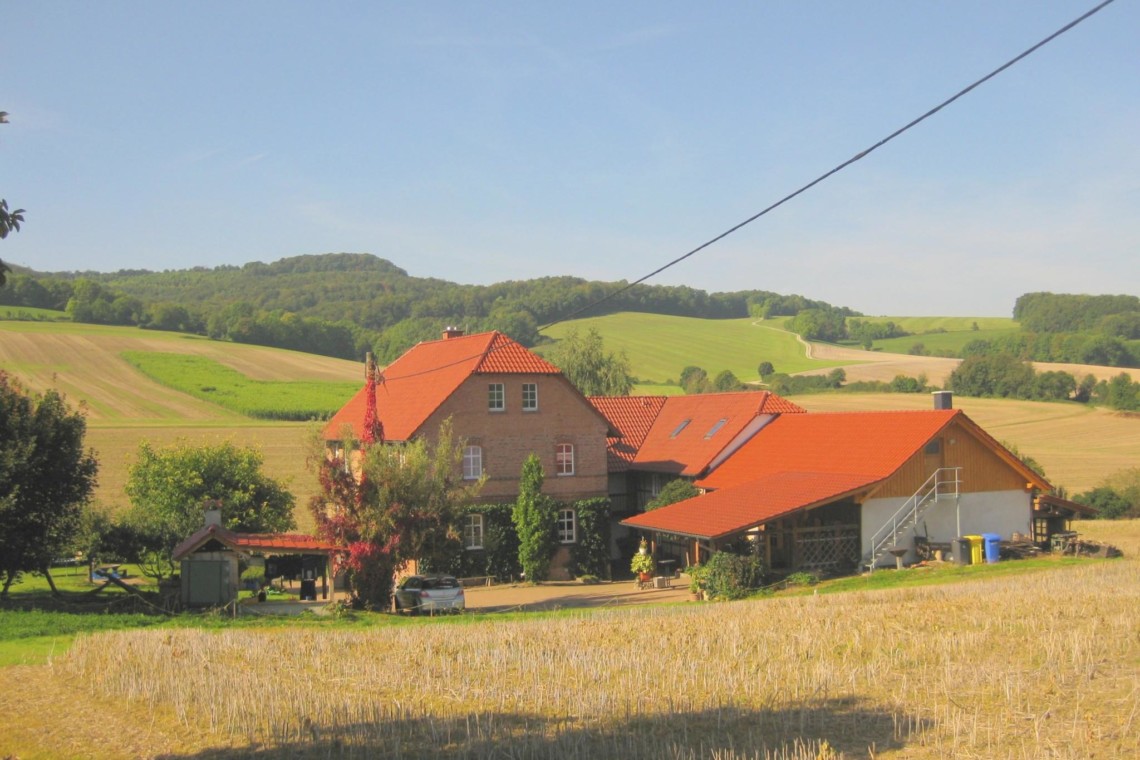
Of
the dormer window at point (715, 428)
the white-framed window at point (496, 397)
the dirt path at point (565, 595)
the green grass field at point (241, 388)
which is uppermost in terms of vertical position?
the green grass field at point (241, 388)

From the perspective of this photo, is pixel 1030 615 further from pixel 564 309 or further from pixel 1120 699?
pixel 564 309

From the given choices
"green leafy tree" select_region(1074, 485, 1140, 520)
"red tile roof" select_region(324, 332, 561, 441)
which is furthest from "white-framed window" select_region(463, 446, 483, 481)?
"green leafy tree" select_region(1074, 485, 1140, 520)

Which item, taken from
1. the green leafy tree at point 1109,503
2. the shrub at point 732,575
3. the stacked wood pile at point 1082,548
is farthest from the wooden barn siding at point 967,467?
the green leafy tree at point 1109,503

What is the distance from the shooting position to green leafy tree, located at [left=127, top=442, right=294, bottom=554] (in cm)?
4162

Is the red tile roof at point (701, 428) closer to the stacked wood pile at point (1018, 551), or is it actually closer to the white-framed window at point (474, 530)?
the white-framed window at point (474, 530)

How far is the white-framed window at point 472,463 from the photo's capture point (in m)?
40.5

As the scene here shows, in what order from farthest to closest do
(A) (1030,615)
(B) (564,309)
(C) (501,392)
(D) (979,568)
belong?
(B) (564,309) → (C) (501,392) → (D) (979,568) → (A) (1030,615)

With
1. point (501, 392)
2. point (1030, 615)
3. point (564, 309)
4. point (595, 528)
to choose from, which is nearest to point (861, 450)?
point (595, 528)

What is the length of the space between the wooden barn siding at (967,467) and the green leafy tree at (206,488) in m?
24.9

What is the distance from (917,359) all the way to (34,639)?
104 metres

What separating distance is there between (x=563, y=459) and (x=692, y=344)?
270 ft

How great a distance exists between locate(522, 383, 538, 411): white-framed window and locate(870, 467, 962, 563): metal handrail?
14.1m

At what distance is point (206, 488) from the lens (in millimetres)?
42188

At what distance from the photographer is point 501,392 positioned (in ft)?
136
